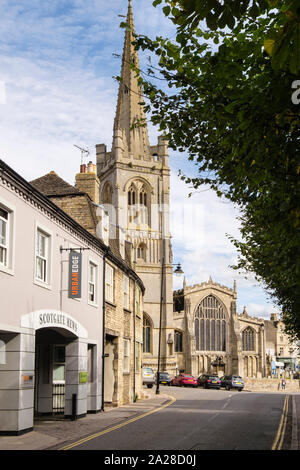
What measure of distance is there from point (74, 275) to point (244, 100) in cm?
1162

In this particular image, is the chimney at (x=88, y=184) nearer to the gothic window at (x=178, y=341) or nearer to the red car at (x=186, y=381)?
the red car at (x=186, y=381)

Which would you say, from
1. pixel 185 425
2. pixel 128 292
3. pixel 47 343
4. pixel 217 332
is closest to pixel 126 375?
pixel 128 292

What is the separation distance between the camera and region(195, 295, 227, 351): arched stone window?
7769 centimetres

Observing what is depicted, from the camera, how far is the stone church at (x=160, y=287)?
2862 inches

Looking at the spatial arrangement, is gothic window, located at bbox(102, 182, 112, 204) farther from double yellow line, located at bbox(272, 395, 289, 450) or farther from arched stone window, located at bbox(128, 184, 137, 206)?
double yellow line, located at bbox(272, 395, 289, 450)

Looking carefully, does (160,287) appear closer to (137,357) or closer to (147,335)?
(147,335)

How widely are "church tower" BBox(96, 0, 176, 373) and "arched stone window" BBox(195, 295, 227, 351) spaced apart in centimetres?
751

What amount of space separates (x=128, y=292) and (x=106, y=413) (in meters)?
8.40

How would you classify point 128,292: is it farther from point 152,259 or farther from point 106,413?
point 152,259

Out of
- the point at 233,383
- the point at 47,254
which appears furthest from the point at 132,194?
the point at 47,254

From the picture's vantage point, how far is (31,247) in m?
15.5

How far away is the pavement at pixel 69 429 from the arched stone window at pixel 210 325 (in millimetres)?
55715

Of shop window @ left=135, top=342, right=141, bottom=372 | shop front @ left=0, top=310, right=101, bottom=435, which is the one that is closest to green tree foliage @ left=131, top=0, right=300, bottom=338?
shop front @ left=0, top=310, right=101, bottom=435

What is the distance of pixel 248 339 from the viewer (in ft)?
271
